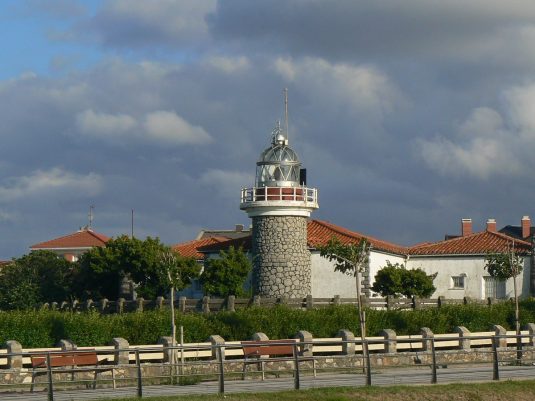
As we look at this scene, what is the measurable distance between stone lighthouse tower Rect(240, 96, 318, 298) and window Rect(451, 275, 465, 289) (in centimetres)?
1242

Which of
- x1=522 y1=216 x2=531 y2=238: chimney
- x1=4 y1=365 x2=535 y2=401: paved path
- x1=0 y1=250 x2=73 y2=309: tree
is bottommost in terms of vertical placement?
x1=4 y1=365 x2=535 y2=401: paved path

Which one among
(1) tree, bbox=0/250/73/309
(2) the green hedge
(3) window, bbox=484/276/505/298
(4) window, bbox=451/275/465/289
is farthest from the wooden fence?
(1) tree, bbox=0/250/73/309

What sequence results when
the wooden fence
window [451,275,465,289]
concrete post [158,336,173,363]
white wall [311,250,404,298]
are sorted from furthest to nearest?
window [451,275,465,289] → white wall [311,250,404,298] → the wooden fence → concrete post [158,336,173,363]

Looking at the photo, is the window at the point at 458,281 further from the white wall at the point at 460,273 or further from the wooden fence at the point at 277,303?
the wooden fence at the point at 277,303

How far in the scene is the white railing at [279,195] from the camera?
54.5 meters

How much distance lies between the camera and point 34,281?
221 ft

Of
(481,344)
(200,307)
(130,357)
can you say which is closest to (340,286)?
(200,307)

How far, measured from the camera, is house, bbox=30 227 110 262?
10212 cm

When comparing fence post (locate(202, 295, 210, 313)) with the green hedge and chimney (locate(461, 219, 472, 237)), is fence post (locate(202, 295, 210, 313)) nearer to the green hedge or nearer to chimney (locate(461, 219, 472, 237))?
the green hedge

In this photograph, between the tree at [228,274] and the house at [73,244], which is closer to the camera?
the tree at [228,274]

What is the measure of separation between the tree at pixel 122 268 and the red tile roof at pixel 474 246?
13783 millimetres

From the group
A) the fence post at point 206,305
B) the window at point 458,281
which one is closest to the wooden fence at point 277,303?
the fence post at point 206,305

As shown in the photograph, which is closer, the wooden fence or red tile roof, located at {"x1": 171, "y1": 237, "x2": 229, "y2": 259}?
the wooden fence

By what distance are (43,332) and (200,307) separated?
438 inches
